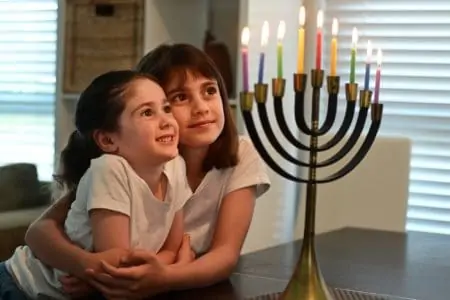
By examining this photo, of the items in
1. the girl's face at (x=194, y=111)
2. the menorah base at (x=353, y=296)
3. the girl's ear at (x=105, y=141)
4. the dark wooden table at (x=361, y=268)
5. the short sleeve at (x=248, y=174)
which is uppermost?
the girl's face at (x=194, y=111)

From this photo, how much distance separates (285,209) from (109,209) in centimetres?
187

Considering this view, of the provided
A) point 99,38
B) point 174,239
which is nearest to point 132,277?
point 174,239

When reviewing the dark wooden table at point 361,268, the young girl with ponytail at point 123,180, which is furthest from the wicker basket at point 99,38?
the young girl with ponytail at point 123,180

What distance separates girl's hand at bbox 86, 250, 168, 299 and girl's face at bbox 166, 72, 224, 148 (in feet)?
1.10

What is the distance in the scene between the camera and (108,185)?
1.26m

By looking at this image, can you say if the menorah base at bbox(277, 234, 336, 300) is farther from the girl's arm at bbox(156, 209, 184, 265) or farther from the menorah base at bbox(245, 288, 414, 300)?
the girl's arm at bbox(156, 209, 184, 265)

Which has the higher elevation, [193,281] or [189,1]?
[189,1]

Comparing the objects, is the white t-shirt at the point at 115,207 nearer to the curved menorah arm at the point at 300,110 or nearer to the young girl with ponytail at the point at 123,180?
the young girl with ponytail at the point at 123,180

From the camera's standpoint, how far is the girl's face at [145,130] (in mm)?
1297

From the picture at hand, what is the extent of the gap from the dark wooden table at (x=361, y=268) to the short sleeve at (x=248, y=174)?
15cm

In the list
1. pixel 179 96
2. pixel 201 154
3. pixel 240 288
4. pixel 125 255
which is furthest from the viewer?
pixel 201 154

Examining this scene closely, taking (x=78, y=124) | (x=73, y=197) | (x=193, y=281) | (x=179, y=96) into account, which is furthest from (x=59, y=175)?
(x=193, y=281)

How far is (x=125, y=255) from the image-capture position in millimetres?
1215

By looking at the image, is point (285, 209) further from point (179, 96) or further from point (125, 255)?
point (125, 255)
